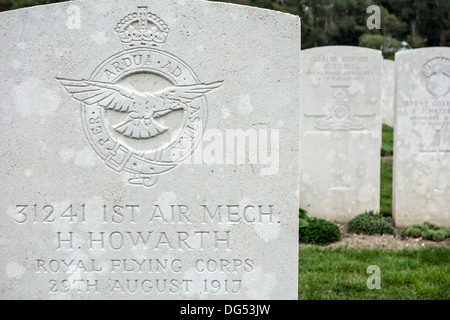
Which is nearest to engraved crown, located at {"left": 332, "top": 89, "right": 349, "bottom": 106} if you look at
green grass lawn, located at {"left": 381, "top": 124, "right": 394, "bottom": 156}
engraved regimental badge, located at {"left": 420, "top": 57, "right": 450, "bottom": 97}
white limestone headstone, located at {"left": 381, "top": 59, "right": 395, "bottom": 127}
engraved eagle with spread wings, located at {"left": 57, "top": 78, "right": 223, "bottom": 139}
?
engraved regimental badge, located at {"left": 420, "top": 57, "right": 450, "bottom": 97}

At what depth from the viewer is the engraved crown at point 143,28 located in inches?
116

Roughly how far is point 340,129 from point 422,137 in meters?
1.05

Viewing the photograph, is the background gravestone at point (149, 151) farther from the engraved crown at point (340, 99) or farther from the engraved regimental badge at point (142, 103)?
the engraved crown at point (340, 99)

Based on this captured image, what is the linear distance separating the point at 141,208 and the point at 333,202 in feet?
16.6

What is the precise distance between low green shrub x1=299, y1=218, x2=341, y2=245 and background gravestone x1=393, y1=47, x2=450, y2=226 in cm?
103

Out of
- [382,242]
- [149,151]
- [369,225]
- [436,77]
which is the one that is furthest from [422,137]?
[149,151]

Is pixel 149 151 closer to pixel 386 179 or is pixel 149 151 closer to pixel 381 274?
pixel 381 274

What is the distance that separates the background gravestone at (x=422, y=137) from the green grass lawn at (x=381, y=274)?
3.37 ft

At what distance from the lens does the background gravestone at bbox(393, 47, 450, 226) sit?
277 inches

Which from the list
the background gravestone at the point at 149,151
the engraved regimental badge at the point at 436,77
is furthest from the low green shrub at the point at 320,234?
the background gravestone at the point at 149,151

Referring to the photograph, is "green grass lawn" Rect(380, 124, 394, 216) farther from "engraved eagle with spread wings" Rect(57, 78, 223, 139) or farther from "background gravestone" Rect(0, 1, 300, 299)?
"engraved eagle with spread wings" Rect(57, 78, 223, 139)

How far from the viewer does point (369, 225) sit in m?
7.18
